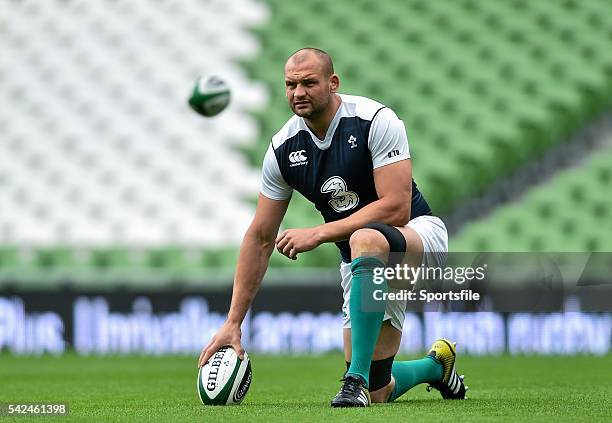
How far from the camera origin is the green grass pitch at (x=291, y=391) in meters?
4.22

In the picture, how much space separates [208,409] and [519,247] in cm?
759

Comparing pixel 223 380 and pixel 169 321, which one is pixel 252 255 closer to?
pixel 223 380

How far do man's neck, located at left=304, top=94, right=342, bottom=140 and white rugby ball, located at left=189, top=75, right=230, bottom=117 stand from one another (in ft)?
10.0

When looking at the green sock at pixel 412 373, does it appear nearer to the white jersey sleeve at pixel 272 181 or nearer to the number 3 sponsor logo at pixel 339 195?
the number 3 sponsor logo at pixel 339 195

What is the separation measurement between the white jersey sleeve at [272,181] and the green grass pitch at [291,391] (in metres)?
0.87

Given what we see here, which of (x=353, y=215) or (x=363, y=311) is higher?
(x=353, y=215)

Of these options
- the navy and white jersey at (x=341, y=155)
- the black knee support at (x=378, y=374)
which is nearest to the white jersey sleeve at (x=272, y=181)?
the navy and white jersey at (x=341, y=155)

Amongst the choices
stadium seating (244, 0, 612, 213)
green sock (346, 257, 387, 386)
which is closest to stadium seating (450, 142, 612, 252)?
stadium seating (244, 0, 612, 213)

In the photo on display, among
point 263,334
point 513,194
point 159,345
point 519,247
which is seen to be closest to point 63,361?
point 159,345

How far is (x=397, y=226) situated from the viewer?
15.3 ft

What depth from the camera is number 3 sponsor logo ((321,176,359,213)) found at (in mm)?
4812

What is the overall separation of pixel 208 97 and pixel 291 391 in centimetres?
248

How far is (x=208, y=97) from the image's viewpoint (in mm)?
7801

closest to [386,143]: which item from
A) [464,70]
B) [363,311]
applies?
[363,311]
